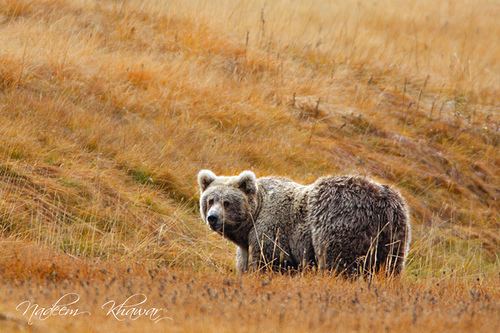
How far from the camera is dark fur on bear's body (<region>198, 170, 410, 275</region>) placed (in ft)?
31.8

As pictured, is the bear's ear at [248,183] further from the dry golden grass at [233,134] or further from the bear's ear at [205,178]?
the dry golden grass at [233,134]

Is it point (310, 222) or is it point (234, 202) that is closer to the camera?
point (310, 222)

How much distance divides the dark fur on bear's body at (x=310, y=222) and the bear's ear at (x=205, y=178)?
0.01 metres

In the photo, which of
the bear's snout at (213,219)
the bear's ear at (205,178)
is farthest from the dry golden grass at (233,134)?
the bear's ear at (205,178)

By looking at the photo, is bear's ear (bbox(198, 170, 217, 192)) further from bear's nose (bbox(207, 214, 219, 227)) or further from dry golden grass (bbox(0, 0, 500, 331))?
dry golden grass (bbox(0, 0, 500, 331))

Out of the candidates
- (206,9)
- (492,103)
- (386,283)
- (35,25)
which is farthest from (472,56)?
(386,283)

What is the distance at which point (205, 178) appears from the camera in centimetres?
1064

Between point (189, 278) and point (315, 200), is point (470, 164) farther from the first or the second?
point (189, 278)

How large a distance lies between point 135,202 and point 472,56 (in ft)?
33.5

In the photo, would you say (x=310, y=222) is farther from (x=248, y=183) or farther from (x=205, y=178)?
(x=205, y=178)

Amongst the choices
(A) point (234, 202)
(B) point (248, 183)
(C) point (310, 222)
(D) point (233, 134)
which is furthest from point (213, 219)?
(D) point (233, 134)

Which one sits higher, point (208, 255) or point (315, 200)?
point (315, 200)

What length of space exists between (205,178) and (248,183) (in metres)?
0.51

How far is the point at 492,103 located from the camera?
18641 millimetres
